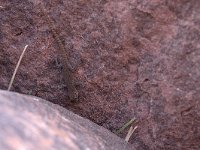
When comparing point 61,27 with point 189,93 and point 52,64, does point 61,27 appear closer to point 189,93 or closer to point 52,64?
point 52,64

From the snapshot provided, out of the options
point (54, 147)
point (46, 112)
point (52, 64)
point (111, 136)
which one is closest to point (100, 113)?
point (111, 136)

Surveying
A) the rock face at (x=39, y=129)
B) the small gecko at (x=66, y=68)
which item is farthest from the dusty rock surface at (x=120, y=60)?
the rock face at (x=39, y=129)

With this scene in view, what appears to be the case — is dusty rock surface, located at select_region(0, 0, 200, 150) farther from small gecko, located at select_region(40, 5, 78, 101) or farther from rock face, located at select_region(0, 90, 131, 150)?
rock face, located at select_region(0, 90, 131, 150)

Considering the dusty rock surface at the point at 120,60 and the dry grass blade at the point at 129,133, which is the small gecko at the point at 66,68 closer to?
the dusty rock surface at the point at 120,60

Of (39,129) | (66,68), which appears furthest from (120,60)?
(39,129)

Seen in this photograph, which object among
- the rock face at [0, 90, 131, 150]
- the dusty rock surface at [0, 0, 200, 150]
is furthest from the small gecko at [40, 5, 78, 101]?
the rock face at [0, 90, 131, 150]

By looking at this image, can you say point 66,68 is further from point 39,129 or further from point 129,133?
point 39,129
